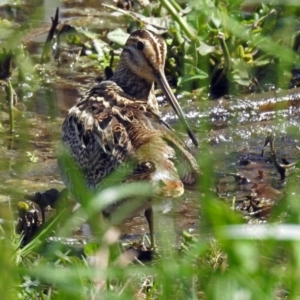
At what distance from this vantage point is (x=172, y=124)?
20.5 feet

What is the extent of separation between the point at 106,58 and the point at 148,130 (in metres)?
2.84

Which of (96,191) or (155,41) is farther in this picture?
(155,41)

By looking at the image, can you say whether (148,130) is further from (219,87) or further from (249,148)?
(219,87)

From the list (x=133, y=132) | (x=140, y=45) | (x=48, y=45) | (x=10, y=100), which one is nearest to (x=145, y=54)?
(x=140, y=45)

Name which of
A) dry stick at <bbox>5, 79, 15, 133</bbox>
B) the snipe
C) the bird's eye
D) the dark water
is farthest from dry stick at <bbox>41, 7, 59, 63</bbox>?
the bird's eye

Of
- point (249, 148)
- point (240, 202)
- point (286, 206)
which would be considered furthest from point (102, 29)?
point (286, 206)

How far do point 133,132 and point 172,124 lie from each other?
1.77 meters

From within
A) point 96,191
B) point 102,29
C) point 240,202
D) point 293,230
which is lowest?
point 102,29

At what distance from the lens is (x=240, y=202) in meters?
5.27

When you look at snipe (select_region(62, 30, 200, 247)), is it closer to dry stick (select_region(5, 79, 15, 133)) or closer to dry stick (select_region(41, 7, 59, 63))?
dry stick (select_region(5, 79, 15, 133))

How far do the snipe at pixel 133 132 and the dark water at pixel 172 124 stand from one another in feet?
0.85

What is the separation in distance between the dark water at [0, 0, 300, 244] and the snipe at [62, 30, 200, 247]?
26 centimetres

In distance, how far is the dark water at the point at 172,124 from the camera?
5199mm

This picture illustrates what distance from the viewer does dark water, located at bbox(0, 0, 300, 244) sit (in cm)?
520
